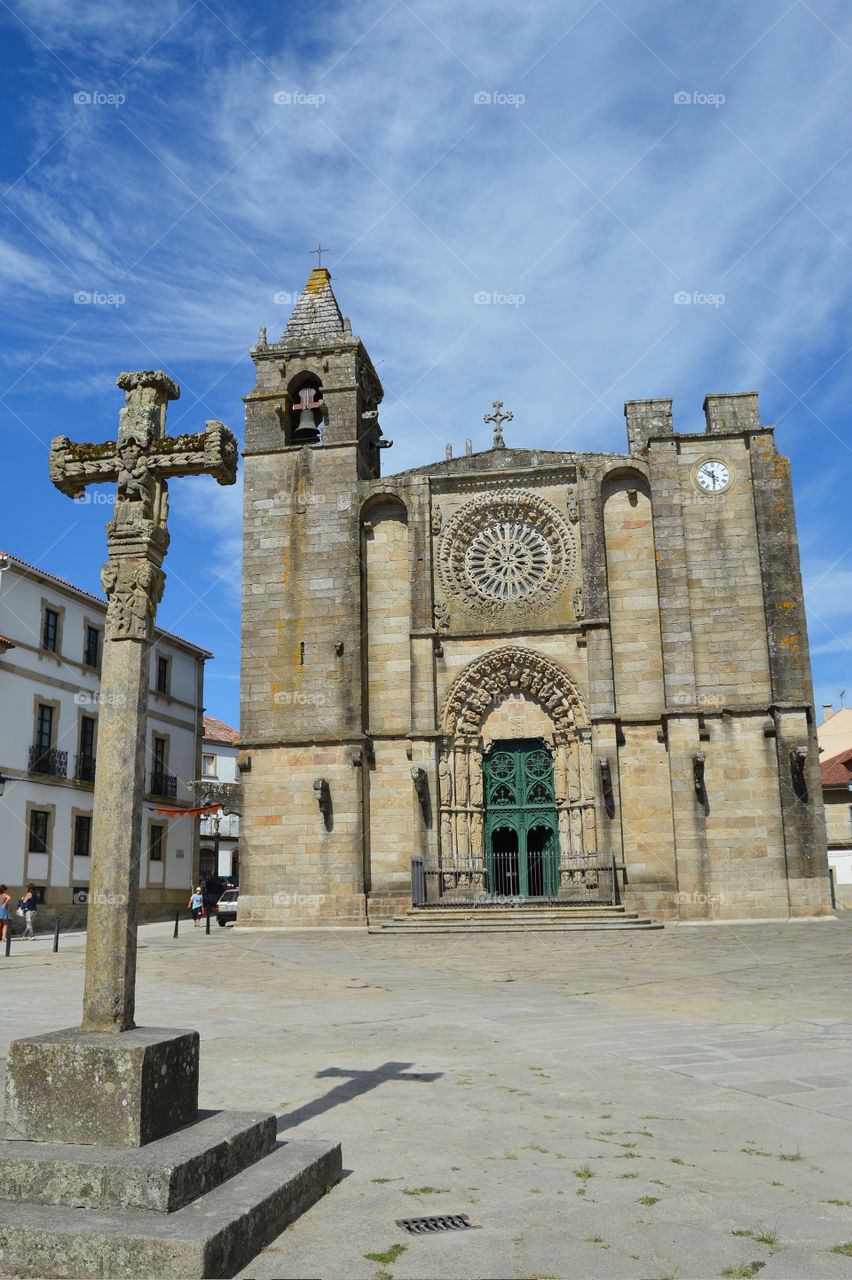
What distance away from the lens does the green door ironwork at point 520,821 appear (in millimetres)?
23219

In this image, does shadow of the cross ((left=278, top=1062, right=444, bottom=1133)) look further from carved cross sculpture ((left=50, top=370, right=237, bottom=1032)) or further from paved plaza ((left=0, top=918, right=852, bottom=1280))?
carved cross sculpture ((left=50, top=370, right=237, bottom=1032))

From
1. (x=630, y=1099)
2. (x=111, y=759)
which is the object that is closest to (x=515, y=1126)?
(x=630, y=1099)

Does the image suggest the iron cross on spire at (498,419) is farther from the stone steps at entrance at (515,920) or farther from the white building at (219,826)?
the white building at (219,826)

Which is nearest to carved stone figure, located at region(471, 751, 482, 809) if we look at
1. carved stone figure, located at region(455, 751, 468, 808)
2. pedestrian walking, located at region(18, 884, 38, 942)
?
carved stone figure, located at region(455, 751, 468, 808)

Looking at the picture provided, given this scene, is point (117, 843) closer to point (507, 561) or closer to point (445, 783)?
point (445, 783)

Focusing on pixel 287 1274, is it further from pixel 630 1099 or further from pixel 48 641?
pixel 48 641

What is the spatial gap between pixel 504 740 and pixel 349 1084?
57.4ft

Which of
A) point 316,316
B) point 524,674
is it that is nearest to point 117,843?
point 524,674

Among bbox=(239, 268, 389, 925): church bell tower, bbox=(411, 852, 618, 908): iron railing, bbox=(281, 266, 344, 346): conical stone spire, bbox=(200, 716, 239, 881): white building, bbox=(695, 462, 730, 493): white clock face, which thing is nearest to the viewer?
bbox=(411, 852, 618, 908): iron railing

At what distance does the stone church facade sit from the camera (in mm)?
21328

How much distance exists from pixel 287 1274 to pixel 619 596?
2049cm

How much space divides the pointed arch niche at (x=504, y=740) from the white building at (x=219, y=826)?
92.8ft

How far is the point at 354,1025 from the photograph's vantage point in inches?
354

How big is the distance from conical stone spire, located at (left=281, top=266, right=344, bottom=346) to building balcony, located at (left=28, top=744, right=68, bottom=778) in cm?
1307
